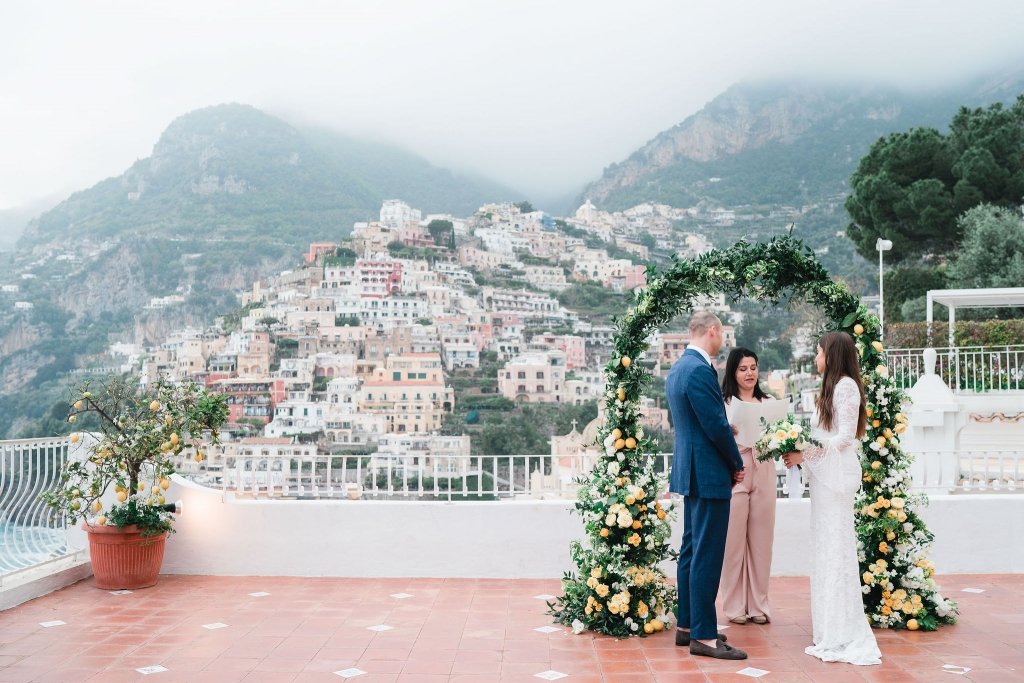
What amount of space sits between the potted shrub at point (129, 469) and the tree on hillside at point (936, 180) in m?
22.8

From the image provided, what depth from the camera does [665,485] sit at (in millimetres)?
4480

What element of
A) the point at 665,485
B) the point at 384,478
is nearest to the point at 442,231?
the point at 384,478

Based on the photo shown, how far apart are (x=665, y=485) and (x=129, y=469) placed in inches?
140

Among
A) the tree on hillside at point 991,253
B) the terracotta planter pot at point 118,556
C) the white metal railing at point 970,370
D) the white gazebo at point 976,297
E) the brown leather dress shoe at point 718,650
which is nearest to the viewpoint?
the brown leather dress shoe at point 718,650

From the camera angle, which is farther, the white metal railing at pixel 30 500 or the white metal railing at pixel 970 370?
the white metal railing at pixel 970 370

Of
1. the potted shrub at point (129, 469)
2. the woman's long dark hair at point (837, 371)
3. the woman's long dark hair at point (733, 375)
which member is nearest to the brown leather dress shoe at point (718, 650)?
the woman's long dark hair at point (837, 371)

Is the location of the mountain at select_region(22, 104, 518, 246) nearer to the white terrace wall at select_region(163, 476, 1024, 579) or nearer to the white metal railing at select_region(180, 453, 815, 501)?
the white metal railing at select_region(180, 453, 815, 501)

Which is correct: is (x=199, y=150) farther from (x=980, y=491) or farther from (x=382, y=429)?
(x=980, y=491)

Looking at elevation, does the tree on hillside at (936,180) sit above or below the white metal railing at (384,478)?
above

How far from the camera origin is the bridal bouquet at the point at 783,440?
379 centimetres

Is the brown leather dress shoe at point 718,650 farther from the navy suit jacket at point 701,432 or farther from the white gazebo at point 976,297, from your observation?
the white gazebo at point 976,297

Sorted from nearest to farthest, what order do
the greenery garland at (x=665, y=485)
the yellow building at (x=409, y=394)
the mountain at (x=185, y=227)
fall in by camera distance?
the greenery garland at (x=665, y=485), the yellow building at (x=409, y=394), the mountain at (x=185, y=227)

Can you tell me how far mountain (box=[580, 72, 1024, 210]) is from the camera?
69.9m

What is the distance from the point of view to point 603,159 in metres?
97.9
